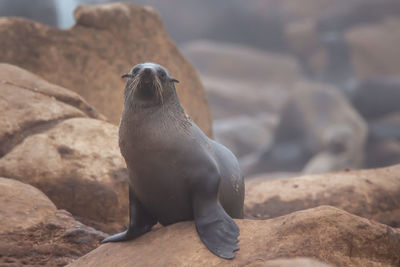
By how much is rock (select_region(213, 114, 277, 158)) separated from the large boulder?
36.1ft

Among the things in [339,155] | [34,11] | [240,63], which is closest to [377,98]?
[339,155]

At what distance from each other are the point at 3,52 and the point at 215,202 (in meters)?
3.56

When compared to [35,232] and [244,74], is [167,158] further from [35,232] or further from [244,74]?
[244,74]

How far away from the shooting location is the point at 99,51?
520 centimetres

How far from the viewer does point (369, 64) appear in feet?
54.5

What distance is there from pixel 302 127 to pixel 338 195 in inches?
460

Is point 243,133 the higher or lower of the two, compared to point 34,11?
lower

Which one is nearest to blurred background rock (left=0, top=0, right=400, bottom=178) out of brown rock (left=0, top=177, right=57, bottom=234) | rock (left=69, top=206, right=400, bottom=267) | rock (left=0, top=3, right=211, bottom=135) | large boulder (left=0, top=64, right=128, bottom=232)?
rock (left=0, top=3, right=211, bottom=135)

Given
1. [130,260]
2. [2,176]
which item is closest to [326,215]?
[130,260]

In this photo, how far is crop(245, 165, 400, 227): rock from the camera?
3.82 m

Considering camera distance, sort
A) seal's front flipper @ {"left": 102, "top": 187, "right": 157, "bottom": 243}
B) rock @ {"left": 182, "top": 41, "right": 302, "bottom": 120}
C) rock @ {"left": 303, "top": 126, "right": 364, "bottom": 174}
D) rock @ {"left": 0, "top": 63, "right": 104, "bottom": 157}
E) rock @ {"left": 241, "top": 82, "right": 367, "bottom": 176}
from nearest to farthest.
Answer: seal's front flipper @ {"left": 102, "top": 187, "right": 157, "bottom": 243} < rock @ {"left": 0, "top": 63, "right": 104, "bottom": 157} < rock @ {"left": 303, "top": 126, "right": 364, "bottom": 174} < rock @ {"left": 241, "top": 82, "right": 367, "bottom": 176} < rock @ {"left": 182, "top": 41, "right": 302, "bottom": 120}

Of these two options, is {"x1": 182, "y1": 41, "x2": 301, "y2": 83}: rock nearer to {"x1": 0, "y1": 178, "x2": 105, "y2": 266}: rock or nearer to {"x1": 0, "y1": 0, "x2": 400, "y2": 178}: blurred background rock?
{"x1": 0, "y1": 0, "x2": 400, "y2": 178}: blurred background rock

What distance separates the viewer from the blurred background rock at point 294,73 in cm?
1272

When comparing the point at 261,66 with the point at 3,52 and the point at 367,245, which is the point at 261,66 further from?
the point at 367,245
